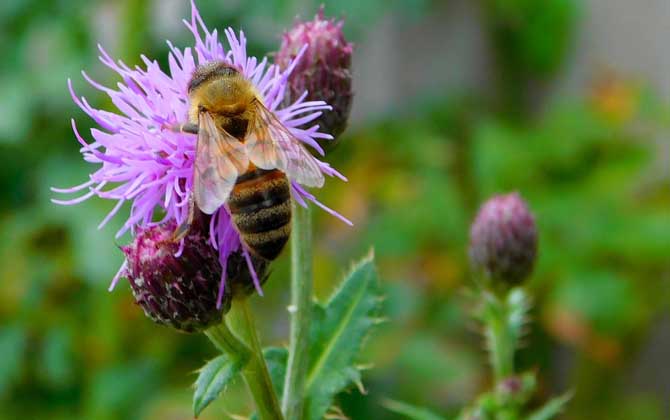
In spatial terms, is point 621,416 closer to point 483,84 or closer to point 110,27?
point 483,84

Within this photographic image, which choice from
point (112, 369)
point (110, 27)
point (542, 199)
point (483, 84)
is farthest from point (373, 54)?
point (112, 369)

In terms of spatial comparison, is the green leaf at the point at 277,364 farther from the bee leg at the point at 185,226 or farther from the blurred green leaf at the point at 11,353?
the blurred green leaf at the point at 11,353

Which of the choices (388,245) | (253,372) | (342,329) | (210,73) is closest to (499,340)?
(342,329)

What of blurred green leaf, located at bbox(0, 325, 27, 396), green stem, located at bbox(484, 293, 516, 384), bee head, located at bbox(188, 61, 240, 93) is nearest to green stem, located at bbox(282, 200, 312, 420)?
bee head, located at bbox(188, 61, 240, 93)

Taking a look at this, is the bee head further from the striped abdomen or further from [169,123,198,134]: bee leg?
the striped abdomen

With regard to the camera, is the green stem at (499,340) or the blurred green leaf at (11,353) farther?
the blurred green leaf at (11,353)

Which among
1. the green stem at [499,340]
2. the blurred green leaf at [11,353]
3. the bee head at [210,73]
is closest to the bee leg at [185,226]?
the bee head at [210,73]
